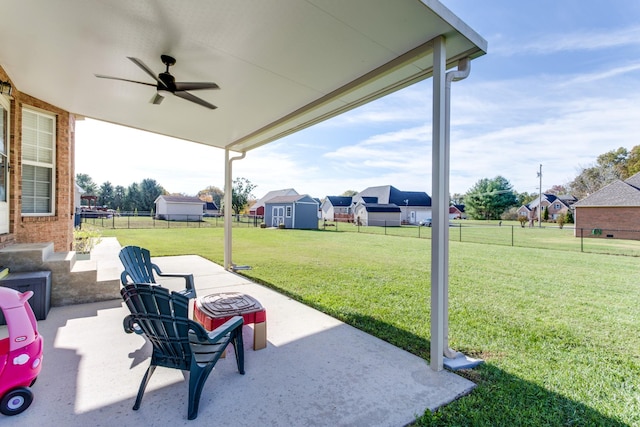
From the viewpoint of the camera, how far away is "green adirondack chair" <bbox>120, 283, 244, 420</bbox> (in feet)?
6.48

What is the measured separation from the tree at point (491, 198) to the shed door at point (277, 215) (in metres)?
36.0

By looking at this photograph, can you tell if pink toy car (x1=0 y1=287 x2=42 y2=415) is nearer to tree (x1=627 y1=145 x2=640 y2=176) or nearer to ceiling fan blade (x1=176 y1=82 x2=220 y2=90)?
ceiling fan blade (x1=176 y1=82 x2=220 y2=90)

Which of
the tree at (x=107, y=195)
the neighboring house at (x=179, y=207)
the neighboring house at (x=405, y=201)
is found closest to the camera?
the neighboring house at (x=179, y=207)

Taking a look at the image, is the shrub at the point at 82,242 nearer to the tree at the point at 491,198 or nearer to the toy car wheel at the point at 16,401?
the toy car wheel at the point at 16,401

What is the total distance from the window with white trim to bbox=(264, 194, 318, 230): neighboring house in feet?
61.2

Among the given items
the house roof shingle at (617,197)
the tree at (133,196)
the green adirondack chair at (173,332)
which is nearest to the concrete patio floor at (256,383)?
the green adirondack chair at (173,332)

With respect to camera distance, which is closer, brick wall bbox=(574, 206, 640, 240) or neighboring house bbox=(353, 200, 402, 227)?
brick wall bbox=(574, 206, 640, 240)

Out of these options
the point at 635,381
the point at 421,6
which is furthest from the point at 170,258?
the point at 635,381

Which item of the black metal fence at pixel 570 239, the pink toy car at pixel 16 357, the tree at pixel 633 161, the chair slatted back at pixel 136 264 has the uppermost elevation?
the tree at pixel 633 161

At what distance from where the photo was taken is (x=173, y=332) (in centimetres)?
201

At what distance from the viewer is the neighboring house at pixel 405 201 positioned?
38844mm

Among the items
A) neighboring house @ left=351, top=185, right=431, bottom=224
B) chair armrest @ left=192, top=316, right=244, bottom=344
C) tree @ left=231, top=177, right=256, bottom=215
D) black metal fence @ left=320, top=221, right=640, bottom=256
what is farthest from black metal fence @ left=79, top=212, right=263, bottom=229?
chair armrest @ left=192, top=316, right=244, bottom=344

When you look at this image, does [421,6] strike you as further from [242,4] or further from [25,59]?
[25,59]

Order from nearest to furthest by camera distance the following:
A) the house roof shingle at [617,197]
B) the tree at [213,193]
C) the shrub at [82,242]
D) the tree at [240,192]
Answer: the shrub at [82,242] < the house roof shingle at [617,197] < the tree at [240,192] < the tree at [213,193]
